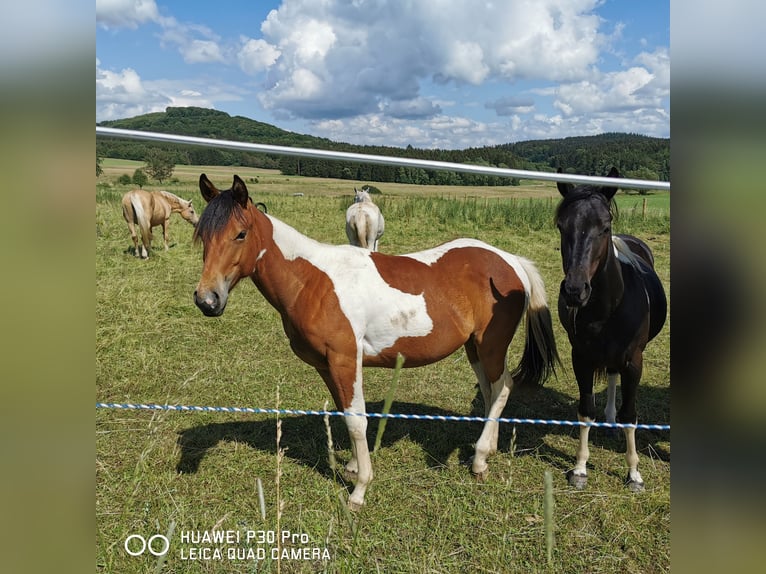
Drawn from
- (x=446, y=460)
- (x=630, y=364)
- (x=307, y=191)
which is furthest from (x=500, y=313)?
(x=307, y=191)

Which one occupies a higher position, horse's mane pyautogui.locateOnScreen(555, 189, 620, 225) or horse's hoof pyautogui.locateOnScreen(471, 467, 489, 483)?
horse's mane pyautogui.locateOnScreen(555, 189, 620, 225)

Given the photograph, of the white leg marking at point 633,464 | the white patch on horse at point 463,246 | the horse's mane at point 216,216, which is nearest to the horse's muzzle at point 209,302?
the horse's mane at point 216,216

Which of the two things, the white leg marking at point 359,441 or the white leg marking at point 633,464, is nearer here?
the white leg marking at point 359,441

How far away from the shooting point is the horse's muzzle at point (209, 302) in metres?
2.77

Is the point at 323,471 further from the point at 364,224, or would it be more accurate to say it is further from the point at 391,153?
the point at 391,153

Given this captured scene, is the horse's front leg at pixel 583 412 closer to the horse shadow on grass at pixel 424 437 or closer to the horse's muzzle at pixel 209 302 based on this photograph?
the horse shadow on grass at pixel 424 437

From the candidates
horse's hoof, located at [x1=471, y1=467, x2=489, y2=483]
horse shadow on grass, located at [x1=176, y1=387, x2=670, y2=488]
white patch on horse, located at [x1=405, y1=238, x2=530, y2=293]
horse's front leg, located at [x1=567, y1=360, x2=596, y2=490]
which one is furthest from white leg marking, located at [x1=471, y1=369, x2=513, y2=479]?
white patch on horse, located at [x1=405, y1=238, x2=530, y2=293]

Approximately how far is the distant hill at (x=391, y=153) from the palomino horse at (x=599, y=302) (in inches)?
18.6

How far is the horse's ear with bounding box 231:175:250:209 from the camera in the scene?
9.34ft

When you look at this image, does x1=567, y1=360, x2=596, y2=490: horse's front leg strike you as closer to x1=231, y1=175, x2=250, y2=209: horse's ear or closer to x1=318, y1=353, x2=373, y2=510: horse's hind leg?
x1=318, y1=353, x2=373, y2=510: horse's hind leg

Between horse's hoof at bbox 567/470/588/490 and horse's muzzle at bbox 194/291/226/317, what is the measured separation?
2.85 metres
